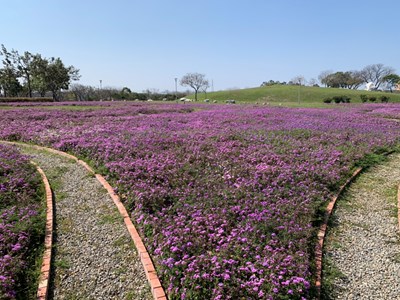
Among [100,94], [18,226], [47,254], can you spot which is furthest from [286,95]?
[47,254]

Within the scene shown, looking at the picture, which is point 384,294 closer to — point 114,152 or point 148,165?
point 148,165

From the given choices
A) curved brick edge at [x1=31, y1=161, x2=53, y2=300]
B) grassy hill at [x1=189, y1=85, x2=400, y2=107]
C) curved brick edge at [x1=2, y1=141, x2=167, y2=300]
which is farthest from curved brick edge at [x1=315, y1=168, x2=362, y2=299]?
grassy hill at [x1=189, y1=85, x2=400, y2=107]

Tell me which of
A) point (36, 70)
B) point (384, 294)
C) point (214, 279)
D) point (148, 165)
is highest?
point (36, 70)

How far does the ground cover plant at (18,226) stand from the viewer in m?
4.88

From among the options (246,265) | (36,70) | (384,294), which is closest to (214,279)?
(246,265)

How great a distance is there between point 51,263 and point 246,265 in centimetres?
369

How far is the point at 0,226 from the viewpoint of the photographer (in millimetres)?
6031

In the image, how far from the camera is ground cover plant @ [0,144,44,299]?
4.88 metres

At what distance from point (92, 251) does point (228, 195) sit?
352cm

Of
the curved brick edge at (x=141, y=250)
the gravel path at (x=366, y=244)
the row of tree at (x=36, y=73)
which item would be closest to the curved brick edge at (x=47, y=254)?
the curved brick edge at (x=141, y=250)

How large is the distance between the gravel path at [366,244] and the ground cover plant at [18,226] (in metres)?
5.29

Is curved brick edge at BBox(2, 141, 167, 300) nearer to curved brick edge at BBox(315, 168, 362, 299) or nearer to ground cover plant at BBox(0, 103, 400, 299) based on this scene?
ground cover plant at BBox(0, 103, 400, 299)

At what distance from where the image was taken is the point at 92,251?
19.6 ft

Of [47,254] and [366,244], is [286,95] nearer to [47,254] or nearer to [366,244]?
[366,244]
